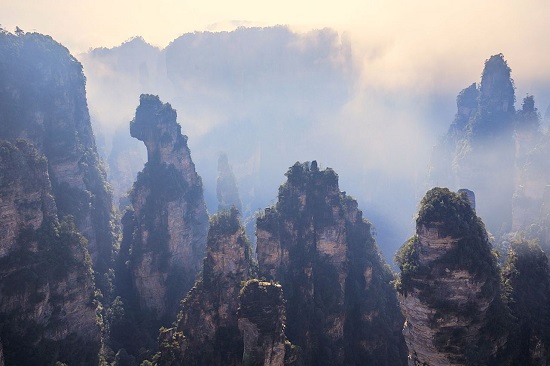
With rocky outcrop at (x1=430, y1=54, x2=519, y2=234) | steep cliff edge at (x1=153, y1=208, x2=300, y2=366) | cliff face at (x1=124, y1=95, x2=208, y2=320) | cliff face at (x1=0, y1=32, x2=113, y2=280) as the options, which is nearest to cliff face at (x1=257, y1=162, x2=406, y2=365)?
steep cliff edge at (x1=153, y1=208, x2=300, y2=366)

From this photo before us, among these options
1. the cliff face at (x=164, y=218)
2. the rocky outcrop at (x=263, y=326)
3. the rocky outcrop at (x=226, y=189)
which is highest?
the rocky outcrop at (x=226, y=189)

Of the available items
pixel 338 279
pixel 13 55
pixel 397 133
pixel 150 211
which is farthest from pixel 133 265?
pixel 397 133

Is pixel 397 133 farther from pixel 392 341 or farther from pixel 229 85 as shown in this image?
pixel 392 341

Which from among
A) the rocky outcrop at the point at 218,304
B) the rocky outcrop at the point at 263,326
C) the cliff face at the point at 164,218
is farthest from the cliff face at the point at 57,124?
the rocky outcrop at the point at 263,326

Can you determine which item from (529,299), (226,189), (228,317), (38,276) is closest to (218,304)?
(228,317)

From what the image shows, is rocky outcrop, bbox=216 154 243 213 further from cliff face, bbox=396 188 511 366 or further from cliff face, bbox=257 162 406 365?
cliff face, bbox=396 188 511 366

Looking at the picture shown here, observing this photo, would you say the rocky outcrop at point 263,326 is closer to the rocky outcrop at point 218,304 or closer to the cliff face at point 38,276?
the rocky outcrop at point 218,304

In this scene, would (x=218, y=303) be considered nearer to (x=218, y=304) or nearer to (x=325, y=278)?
(x=218, y=304)

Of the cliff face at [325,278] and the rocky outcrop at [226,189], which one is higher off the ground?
the rocky outcrop at [226,189]
